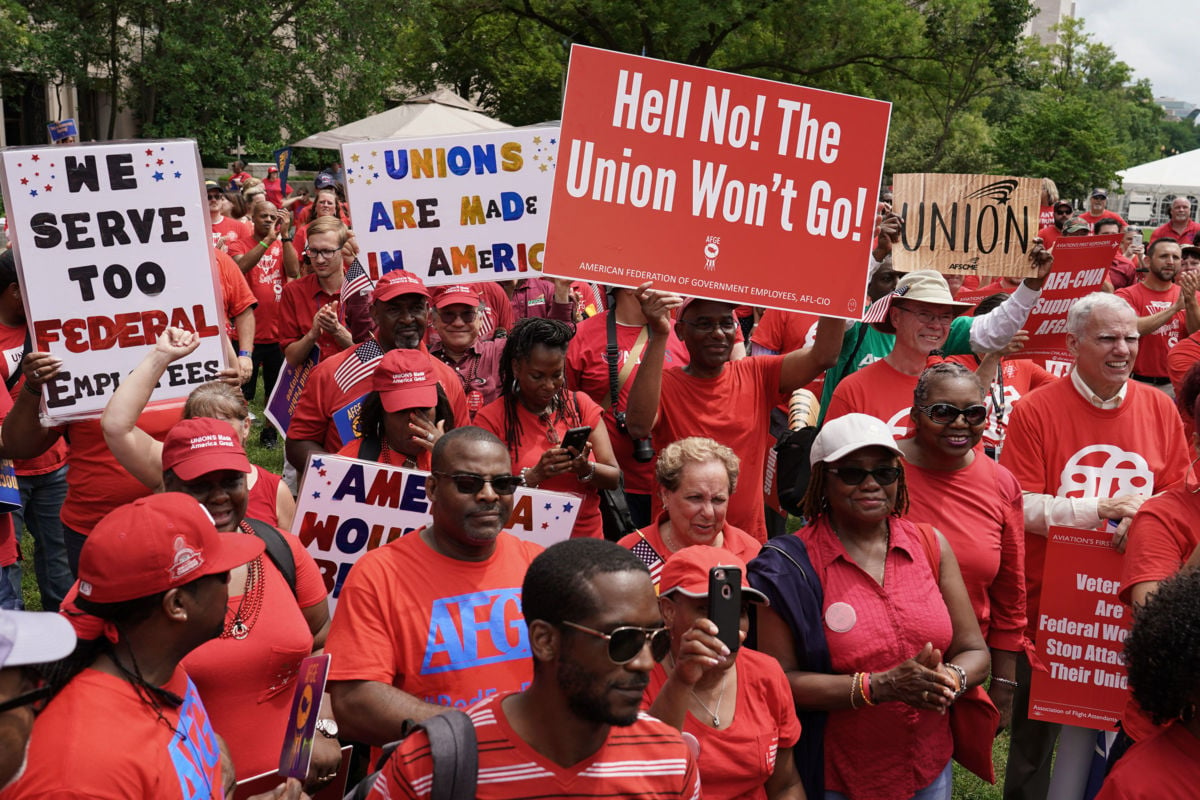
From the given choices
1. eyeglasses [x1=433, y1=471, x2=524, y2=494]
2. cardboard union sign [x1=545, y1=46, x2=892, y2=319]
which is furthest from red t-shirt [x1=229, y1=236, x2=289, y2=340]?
eyeglasses [x1=433, y1=471, x2=524, y2=494]

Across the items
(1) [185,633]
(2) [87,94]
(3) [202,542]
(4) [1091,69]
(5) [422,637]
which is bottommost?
(5) [422,637]

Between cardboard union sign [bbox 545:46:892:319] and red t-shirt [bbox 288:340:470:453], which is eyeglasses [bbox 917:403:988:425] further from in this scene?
red t-shirt [bbox 288:340:470:453]

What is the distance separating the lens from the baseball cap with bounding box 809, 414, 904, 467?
4121 millimetres

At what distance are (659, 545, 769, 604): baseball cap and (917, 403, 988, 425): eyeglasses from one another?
133 cm

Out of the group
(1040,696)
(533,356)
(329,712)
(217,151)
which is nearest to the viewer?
(329,712)

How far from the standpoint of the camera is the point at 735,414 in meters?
5.61

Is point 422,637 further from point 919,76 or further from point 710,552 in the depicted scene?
point 919,76

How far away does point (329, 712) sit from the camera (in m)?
3.78

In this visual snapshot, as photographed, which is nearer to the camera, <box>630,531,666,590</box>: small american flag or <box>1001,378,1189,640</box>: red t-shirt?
<box>630,531,666,590</box>: small american flag

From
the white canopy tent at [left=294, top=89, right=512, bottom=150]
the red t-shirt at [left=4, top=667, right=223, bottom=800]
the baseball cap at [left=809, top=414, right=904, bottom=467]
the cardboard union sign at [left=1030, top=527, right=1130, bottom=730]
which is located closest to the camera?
the red t-shirt at [left=4, top=667, right=223, bottom=800]

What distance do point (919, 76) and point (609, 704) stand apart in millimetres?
32942

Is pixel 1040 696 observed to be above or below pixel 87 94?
below

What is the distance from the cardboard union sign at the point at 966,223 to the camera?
648cm

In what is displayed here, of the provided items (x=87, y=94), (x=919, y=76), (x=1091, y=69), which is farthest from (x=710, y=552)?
(x=1091, y=69)
